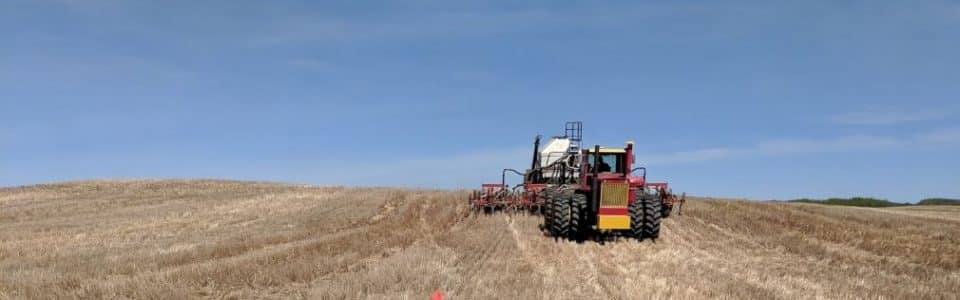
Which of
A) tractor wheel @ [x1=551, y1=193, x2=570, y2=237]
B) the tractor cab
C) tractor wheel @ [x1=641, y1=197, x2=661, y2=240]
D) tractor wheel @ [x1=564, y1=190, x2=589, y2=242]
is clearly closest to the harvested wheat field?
tractor wheel @ [x1=551, y1=193, x2=570, y2=237]

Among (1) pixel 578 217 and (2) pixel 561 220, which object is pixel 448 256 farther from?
(1) pixel 578 217

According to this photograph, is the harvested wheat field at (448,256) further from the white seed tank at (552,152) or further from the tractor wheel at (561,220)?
the white seed tank at (552,152)

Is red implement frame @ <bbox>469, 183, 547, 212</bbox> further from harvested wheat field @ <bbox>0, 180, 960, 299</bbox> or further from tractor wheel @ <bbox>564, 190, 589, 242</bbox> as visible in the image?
tractor wheel @ <bbox>564, 190, 589, 242</bbox>

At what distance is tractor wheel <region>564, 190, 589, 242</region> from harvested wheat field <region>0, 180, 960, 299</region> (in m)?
0.72

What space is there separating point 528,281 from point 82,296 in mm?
5739

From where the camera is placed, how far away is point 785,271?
12.6 metres

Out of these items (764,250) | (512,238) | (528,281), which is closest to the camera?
(528,281)

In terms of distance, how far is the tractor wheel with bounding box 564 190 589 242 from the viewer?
17.5 meters

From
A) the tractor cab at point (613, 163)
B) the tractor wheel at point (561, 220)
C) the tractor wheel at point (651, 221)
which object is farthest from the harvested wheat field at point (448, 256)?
the tractor cab at point (613, 163)

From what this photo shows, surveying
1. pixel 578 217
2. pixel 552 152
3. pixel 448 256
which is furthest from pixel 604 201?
pixel 552 152

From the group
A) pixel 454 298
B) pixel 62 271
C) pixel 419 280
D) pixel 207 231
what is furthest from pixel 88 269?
pixel 207 231

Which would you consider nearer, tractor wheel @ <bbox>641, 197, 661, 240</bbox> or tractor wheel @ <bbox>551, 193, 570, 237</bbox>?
tractor wheel @ <bbox>551, 193, 570, 237</bbox>

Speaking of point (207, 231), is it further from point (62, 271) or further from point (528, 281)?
point (528, 281)

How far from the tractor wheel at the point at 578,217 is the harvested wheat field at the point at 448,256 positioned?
0.72m
